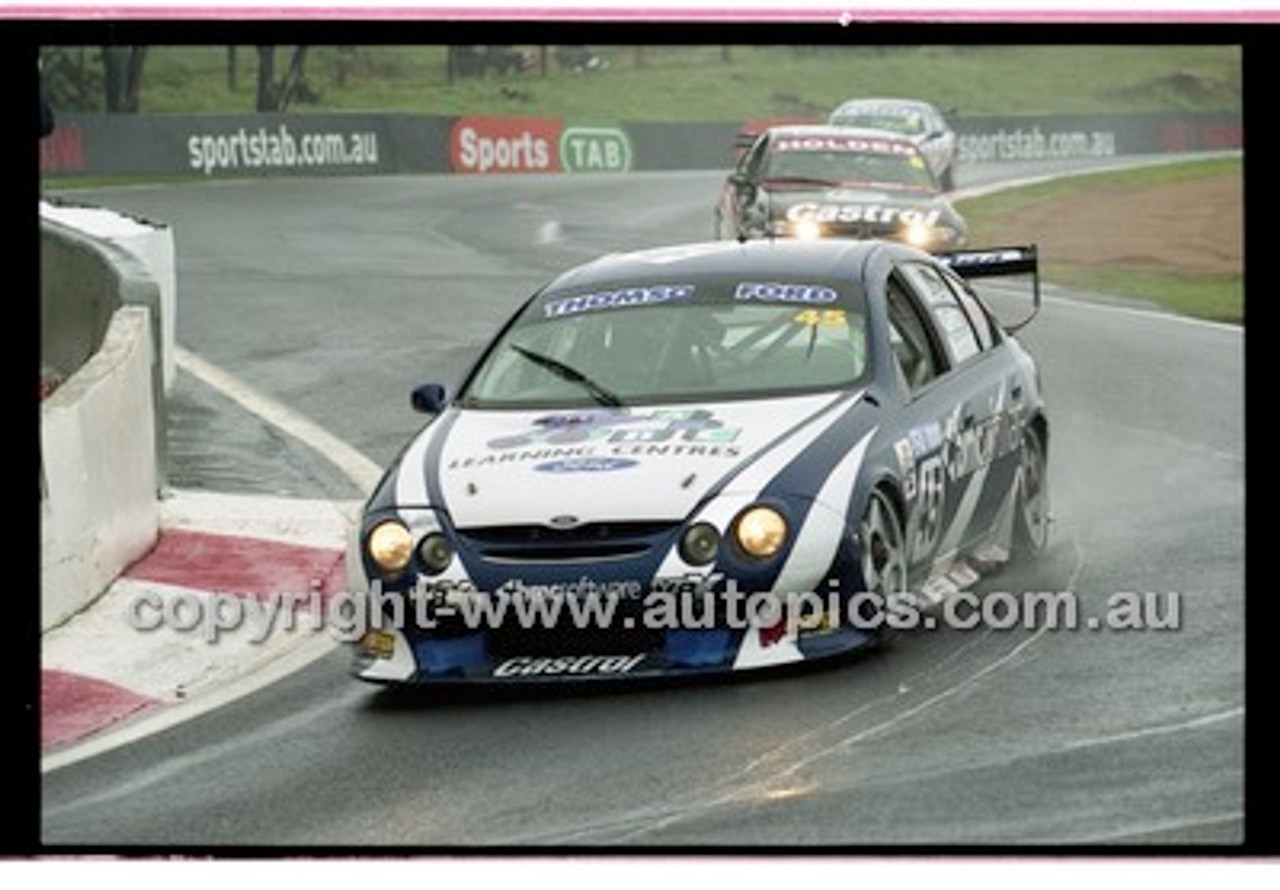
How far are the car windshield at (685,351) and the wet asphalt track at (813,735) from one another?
2.20 ft

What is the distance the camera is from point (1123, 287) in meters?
13.8

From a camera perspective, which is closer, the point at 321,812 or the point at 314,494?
the point at 321,812

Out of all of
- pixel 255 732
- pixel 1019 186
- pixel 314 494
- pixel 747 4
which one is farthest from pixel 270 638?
pixel 1019 186

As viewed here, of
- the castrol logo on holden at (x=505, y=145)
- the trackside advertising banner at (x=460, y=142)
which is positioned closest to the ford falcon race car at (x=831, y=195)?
the trackside advertising banner at (x=460, y=142)

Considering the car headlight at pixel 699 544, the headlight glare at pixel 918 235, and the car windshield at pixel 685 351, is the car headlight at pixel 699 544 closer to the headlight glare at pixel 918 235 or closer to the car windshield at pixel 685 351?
the car windshield at pixel 685 351

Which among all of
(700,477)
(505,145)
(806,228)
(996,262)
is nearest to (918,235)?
(806,228)

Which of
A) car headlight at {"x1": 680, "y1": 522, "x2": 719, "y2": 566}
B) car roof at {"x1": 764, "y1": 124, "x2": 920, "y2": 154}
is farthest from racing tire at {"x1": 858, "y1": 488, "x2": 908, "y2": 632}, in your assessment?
car roof at {"x1": 764, "y1": 124, "x2": 920, "y2": 154}

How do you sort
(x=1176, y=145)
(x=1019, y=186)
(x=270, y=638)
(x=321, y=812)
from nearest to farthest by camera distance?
1. (x=321, y=812)
2. (x=270, y=638)
3. (x=1176, y=145)
4. (x=1019, y=186)

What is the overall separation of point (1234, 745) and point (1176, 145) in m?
3.17

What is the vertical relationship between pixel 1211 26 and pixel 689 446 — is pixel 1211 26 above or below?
above

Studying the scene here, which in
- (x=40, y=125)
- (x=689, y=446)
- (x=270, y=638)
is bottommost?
(x=270, y=638)

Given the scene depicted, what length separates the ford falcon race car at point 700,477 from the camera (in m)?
8.51

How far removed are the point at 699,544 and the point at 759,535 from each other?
0.50 feet
